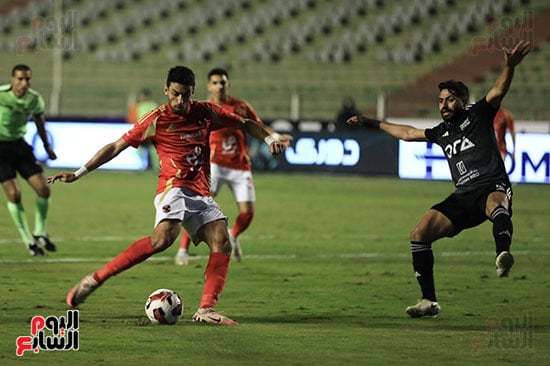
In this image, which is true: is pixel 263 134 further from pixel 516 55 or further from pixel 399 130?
pixel 516 55

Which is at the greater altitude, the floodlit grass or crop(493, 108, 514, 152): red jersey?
crop(493, 108, 514, 152): red jersey

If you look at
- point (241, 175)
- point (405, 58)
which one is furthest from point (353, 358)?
point (405, 58)

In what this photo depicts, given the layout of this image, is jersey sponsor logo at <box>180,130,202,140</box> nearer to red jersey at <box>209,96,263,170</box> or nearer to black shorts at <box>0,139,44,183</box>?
red jersey at <box>209,96,263,170</box>

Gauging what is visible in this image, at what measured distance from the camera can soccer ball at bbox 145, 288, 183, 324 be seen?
9.26 metres

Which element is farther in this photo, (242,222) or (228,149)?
(228,149)

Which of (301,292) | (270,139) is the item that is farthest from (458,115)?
(301,292)

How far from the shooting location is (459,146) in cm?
1005

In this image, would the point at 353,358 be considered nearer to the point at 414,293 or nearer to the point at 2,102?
the point at 414,293

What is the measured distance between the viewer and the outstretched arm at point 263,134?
30.2 ft

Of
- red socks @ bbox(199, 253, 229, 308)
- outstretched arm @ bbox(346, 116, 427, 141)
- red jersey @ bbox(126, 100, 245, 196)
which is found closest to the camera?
red socks @ bbox(199, 253, 229, 308)

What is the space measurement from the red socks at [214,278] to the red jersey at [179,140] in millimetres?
582

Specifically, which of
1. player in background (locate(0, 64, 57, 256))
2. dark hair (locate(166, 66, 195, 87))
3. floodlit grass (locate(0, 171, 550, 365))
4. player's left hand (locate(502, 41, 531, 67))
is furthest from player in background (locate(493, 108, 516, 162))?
dark hair (locate(166, 66, 195, 87))

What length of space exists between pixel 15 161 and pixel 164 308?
6039 millimetres

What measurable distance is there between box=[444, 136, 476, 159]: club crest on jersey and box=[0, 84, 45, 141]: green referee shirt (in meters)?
6.35
